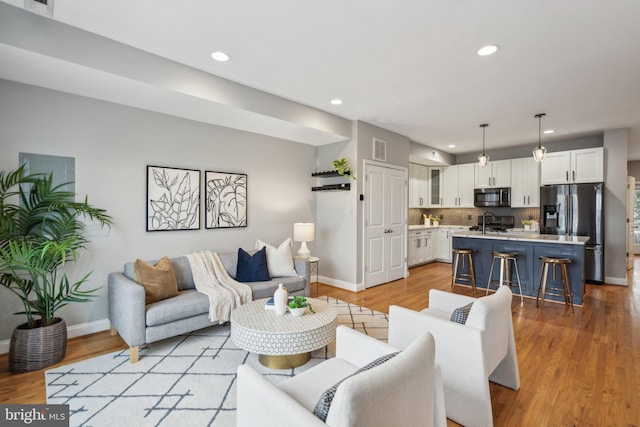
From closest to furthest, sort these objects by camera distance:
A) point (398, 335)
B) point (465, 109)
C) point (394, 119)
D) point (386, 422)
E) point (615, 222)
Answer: point (386, 422)
point (398, 335)
point (465, 109)
point (394, 119)
point (615, 222)

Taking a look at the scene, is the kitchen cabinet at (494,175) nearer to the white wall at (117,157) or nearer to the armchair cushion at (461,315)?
the white wall at (117,157)

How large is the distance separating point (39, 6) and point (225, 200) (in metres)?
2.69

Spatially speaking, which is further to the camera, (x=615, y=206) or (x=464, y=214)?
(x=464, y=214)

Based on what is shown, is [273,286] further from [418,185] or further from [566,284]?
[418,185]

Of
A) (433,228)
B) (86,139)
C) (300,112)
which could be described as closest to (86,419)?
(86,139)

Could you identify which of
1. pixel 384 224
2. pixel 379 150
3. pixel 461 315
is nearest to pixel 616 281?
pixel 384 224

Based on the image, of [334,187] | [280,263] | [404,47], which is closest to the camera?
[404,47]

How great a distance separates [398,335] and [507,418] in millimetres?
799

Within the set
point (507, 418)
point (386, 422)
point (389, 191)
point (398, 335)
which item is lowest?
point (507, 418)

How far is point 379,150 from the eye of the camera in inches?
209

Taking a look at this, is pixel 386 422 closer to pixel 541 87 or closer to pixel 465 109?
pixel 541 87

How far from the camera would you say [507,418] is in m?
1.95

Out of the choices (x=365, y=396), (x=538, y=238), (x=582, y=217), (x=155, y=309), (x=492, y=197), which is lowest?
(x=155, y=309)

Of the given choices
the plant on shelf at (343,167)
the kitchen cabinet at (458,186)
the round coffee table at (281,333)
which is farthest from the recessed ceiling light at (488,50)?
the kitchen cabinet at (458,186)
